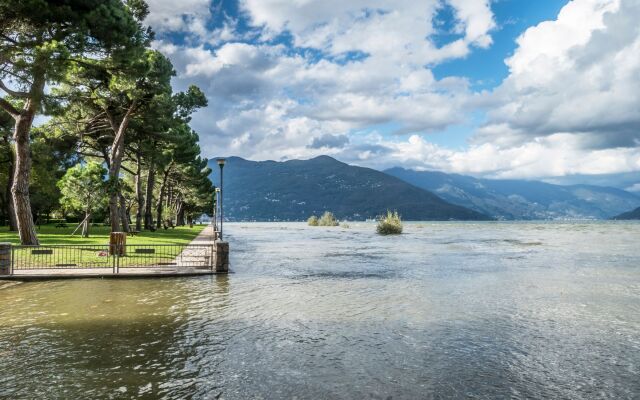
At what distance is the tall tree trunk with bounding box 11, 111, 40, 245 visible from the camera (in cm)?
2536

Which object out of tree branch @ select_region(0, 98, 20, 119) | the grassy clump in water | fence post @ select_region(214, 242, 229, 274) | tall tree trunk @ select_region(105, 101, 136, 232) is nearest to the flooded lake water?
fence post @ select_region(214, 242, 229, 274)

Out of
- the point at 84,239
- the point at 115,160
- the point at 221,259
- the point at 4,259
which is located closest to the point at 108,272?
the point at 4,259

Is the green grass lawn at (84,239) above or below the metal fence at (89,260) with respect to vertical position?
above

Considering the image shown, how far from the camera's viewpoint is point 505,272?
2494cm

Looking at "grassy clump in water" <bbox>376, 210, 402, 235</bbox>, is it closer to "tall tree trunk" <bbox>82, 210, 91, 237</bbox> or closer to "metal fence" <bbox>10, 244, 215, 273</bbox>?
"tall tree trunk" <bbox>82, 210, 91, 237</bbox>

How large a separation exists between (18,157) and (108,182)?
29.1ft

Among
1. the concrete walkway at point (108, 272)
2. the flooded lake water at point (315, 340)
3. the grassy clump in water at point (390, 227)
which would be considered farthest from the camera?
the grassy clump in water at point (390, 227)

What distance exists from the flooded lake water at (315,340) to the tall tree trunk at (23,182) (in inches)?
373

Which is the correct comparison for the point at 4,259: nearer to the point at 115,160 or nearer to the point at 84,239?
the point at 84,239

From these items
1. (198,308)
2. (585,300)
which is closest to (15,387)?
(198,308)

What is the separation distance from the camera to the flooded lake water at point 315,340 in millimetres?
7438

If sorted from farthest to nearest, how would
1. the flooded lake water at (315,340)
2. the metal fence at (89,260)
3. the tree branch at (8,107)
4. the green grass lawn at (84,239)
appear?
the green grass lawn at (84,239)
the tree branch at (8,107)
the metal fence at (89,260)
the flooded lake water at (315,340)

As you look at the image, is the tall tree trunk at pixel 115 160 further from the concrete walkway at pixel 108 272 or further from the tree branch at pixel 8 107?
the concrete walkway at pixel 108 272

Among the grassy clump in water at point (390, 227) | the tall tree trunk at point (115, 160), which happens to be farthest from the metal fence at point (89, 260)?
the grassy clump in water at point (390, 227)
